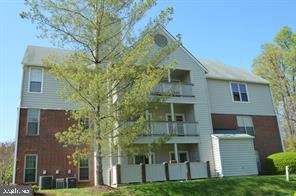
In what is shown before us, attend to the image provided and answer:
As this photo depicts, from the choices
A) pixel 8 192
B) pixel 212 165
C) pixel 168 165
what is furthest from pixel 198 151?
pixel 8 192

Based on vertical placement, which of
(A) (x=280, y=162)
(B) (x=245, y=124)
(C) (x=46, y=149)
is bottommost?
(A) (x=280, y=162)

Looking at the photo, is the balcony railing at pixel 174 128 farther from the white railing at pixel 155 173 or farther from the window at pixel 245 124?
the window at pixel 245 124

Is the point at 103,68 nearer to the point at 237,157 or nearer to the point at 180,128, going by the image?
the point at 180,128

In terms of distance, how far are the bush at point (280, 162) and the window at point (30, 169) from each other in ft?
56.9

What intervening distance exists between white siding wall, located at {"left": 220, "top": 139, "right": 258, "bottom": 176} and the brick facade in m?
2.51

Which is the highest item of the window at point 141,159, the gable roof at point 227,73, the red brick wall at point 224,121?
the gable roof at point 227,73

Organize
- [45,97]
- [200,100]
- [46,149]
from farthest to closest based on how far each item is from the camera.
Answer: [200,100], [45,97], [46,149]

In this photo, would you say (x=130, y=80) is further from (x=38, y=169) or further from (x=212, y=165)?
(x=212, y=165)

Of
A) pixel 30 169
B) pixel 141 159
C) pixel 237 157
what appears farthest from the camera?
pixel 237 157

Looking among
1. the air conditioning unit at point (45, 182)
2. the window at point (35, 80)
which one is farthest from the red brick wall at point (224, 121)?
the window at point (35, 80)

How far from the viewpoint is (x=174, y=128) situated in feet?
71.9

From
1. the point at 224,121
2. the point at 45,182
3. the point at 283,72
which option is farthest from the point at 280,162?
the point at 283,72

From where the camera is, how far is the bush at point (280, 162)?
73.0 ft

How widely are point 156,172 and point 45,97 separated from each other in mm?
9156
